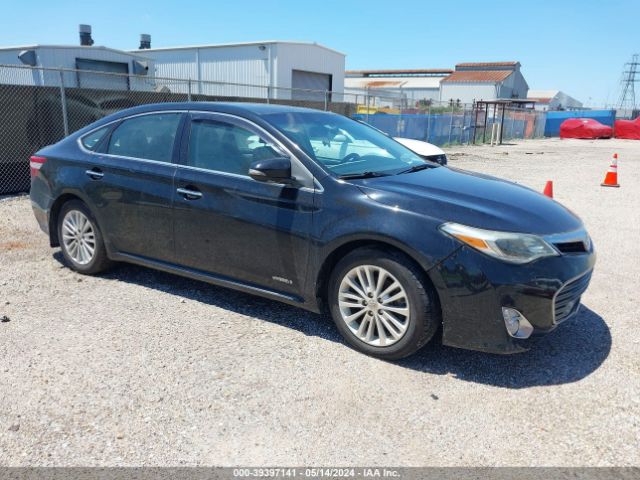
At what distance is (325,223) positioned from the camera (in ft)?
11.8

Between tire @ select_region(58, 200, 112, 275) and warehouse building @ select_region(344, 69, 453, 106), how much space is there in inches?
2422

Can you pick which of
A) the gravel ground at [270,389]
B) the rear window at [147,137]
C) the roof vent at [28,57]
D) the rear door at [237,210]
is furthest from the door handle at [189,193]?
the roof vent at [28,57]

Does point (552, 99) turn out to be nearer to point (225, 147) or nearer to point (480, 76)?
point (480, 76)

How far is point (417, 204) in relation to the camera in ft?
11.1

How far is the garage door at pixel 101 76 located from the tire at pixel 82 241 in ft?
49.3

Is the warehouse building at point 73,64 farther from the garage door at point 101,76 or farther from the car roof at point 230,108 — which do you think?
the car roof at point 230,108

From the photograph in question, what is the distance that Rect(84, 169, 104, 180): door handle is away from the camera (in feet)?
15.4

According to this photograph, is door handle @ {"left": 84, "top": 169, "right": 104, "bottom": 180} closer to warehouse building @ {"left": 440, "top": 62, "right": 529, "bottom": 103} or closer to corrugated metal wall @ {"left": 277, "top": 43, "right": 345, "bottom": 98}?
corrugated metal wall @ {"left": 277, "top": 43, "right": 345, "bottom": 98}

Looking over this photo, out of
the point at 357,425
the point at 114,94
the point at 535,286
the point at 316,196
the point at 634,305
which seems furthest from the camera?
the point at 114,94

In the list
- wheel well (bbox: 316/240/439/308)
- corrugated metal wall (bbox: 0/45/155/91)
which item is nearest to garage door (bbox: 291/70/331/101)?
corrugated metal wall (bbox: 0/45/155/91)

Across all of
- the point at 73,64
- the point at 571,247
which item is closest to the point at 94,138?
the point at 571,247

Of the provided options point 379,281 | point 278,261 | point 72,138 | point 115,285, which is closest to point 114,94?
point 72,138

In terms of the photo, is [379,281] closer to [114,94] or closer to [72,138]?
[72,138]

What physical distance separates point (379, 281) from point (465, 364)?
815 millimetres
